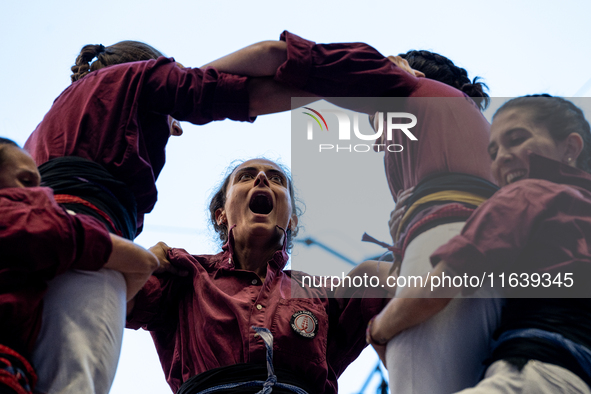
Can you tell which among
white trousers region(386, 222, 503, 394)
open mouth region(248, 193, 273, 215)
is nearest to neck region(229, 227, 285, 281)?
open mouth region(248, 193, 273, 215)

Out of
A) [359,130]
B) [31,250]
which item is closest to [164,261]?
[359,130]

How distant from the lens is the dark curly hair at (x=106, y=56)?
2455 millimetres

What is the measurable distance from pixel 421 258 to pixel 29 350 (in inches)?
39.1

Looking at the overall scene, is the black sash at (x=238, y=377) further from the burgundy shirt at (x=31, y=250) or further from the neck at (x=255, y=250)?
the burgundy shirt at (x=31, y=250)

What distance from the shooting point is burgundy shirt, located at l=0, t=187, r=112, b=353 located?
1591 millimetres

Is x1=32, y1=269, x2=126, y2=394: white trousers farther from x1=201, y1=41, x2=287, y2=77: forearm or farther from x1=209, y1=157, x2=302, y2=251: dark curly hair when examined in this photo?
x1=209, y1=157, x2=302, y2=251: dark curly hair

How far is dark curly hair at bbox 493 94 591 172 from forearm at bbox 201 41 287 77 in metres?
0.69

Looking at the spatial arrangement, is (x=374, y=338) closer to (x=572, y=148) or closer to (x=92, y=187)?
(x=572, y=148)

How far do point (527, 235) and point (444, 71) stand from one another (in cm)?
86

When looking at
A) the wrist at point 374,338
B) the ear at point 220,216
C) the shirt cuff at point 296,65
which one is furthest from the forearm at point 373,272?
the ear at point 220,216

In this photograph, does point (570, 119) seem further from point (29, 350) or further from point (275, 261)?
point (29, 350)

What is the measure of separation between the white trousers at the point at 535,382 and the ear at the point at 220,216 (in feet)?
5.83

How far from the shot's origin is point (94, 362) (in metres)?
1.69

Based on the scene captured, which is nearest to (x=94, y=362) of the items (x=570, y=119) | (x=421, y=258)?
(x=421, y=258)
